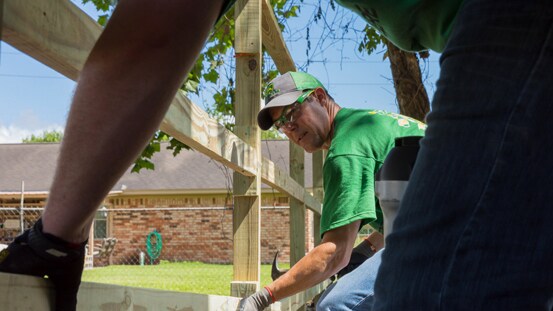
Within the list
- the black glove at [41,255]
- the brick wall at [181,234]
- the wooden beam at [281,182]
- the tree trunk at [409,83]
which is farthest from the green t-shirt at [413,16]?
the brick wall at [181,234]

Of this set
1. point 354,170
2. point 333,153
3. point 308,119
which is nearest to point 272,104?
point 308,119

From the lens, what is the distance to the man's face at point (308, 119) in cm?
347

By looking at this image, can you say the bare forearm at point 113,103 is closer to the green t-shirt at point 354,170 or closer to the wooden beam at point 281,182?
the green t-shirt at point 354,170

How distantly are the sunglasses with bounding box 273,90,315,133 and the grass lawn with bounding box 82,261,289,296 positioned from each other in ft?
39.6

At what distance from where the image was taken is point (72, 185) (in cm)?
99

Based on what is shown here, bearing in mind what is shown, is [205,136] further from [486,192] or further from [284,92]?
[486,192]

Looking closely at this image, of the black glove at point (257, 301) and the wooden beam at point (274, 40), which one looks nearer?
the black glove at point (257, 301)

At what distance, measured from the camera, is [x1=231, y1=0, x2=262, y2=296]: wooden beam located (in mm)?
3453

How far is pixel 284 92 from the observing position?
344 centimetres

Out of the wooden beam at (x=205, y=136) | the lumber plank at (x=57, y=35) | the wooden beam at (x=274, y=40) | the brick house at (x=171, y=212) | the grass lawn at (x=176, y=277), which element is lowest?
the grass lawn at (x=176, y=277)

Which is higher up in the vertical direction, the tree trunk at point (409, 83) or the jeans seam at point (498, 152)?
the tree trunk at point (409, 83)

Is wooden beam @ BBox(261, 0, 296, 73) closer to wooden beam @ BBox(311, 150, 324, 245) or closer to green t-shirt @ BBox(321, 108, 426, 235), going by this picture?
green t-shirt @ BBox(321, 108, 426, 235)

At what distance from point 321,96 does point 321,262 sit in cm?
82

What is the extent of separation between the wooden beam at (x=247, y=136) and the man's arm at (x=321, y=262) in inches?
8.9
